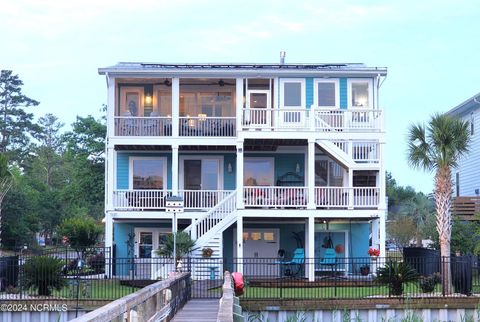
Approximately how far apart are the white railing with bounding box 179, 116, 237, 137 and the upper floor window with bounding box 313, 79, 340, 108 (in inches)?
150

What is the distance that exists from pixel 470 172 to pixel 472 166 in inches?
30.7

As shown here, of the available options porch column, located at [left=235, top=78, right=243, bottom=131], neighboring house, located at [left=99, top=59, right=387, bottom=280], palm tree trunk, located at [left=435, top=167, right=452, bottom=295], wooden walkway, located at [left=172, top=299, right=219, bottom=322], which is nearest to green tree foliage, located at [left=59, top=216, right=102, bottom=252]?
neighboring house, located at [left=99, top=59, right=387, bottom=280]

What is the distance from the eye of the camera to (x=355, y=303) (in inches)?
869

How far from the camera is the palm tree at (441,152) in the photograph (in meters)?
26.6

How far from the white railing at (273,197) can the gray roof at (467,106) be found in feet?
49.3

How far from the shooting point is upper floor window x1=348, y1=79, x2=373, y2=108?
33.6 metres

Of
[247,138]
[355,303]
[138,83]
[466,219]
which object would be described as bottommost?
[355,303]

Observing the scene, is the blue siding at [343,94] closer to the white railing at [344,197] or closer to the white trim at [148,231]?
the white railing at [344,197]

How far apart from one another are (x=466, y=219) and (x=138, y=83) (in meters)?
18.3

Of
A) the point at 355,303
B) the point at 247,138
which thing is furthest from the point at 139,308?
the point at 247,138

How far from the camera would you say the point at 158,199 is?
32719mm

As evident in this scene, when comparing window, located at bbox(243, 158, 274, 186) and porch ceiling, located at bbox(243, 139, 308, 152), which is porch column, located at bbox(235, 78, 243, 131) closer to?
porch ceiling, located at bbox(243, 139, 308, 152)

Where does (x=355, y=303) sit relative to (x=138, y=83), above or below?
below

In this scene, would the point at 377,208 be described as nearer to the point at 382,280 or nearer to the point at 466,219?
the point at 382,280
